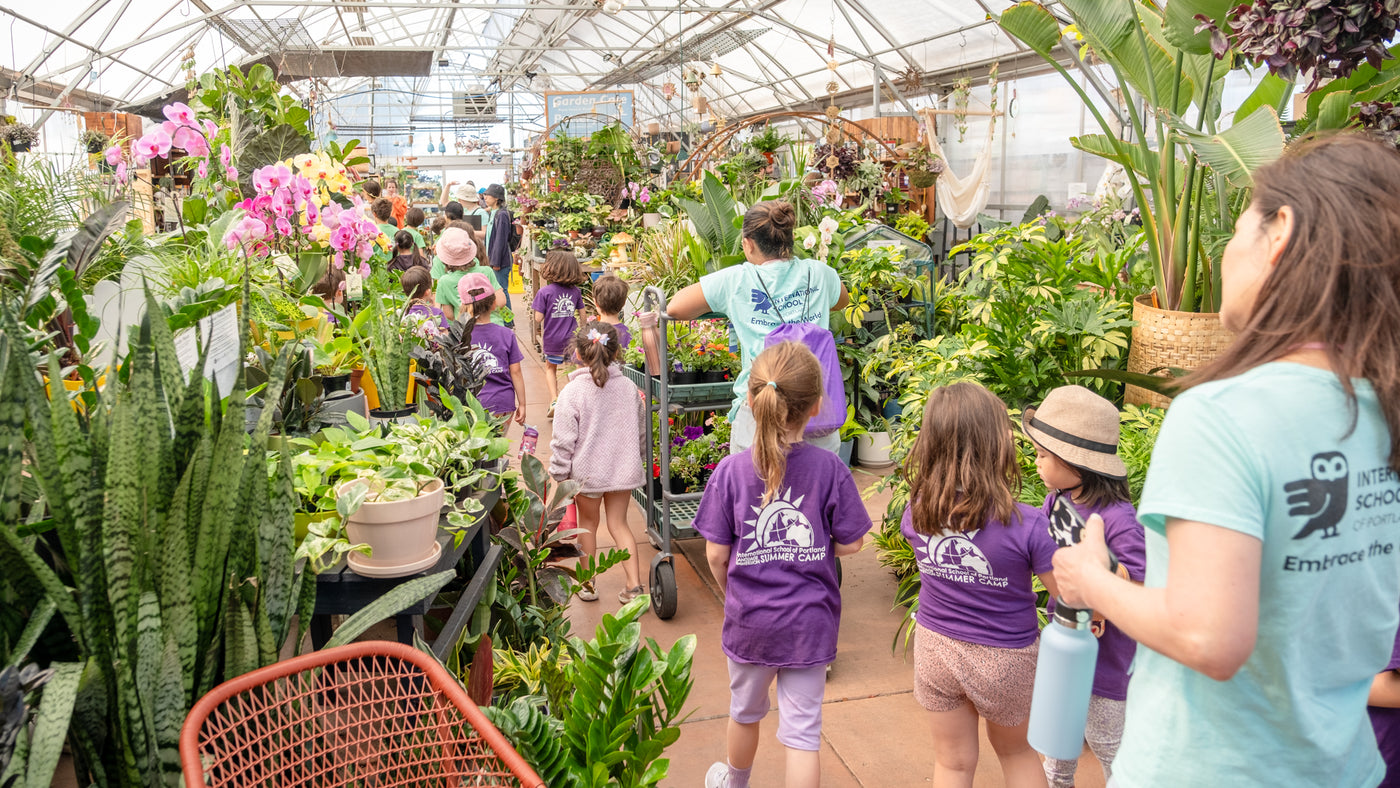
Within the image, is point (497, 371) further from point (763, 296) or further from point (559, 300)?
point (763, 296)

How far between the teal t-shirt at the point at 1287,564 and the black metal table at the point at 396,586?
1016mm

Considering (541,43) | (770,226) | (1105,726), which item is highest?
(541,43)

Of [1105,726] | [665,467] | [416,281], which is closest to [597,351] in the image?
[665,467]

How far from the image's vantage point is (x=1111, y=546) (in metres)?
1.84

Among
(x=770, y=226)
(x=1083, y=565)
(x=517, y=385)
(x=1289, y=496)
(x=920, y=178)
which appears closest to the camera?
(x=1289, y=496)

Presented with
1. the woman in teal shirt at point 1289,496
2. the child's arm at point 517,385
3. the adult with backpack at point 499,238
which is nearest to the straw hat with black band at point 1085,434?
the woman in teal shirt at point 1289,496

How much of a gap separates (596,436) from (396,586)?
1924 mm

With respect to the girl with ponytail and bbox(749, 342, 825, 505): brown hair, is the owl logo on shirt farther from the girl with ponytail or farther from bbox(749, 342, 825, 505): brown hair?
the girl with ponytail

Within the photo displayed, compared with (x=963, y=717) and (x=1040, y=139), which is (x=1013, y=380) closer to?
(x=963, y=717)

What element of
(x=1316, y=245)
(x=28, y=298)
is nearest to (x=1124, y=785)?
(x=1316, y=245)

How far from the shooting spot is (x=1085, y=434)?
187 centimetres

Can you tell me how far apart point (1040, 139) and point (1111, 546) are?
27.7 ft

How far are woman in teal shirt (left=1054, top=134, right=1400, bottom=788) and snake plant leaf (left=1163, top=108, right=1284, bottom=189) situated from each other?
1421 mm

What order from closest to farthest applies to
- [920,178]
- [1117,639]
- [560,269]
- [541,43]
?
[1117,639], [560,269], [920,178], [541,43]
